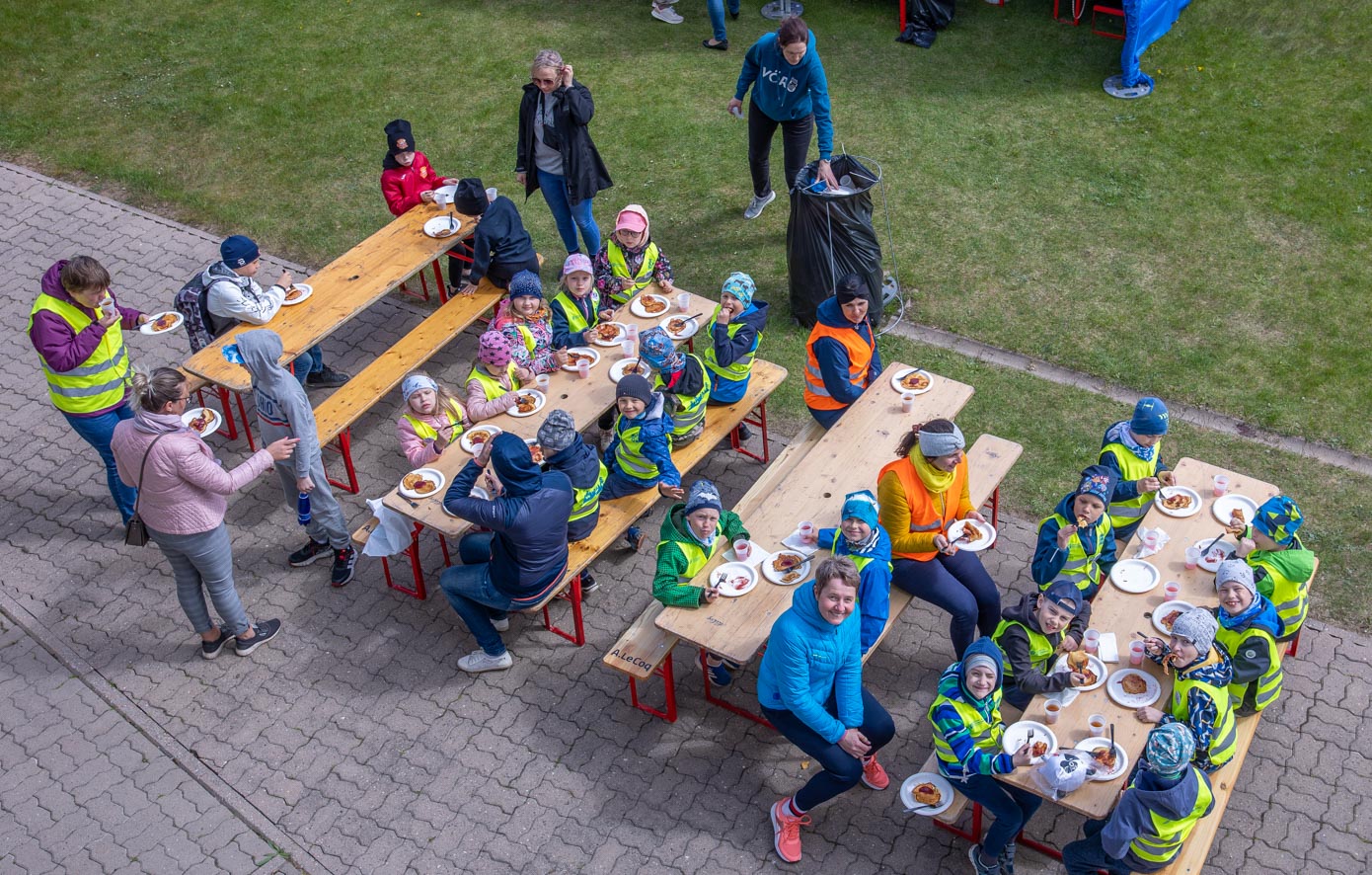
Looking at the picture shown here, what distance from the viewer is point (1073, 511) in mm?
7422

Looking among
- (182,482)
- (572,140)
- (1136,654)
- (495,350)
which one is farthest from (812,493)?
(572,140)

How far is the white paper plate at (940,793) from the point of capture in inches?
254

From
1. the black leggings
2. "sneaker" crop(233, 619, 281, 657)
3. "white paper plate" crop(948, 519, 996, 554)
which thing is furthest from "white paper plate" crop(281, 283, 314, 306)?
"white paper plate" crop(948, 519, 996, 554)

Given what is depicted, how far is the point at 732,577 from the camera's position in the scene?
288 inches

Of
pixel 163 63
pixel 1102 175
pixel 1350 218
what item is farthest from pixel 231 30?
pixel 1350 218

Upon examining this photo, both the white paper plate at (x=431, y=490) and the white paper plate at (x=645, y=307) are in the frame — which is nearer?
the white paper plate at (x=431, y=490)

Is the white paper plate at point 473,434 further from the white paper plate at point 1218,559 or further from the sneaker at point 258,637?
the white paper plate at point 1218,559

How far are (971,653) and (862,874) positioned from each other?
1.48 metres

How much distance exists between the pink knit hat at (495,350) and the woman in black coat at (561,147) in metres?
2.35

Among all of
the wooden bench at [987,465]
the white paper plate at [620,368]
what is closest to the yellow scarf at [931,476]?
the wooden bench at [987,465]

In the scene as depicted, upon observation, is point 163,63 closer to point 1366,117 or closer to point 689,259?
point 689,259

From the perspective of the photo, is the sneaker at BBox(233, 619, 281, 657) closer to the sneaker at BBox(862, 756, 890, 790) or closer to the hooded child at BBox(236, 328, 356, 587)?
the hooded child at BBox(236, 328, 356, 587)

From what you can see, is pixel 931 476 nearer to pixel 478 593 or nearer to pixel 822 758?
pixel 822 758

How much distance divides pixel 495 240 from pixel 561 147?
3.66ft
